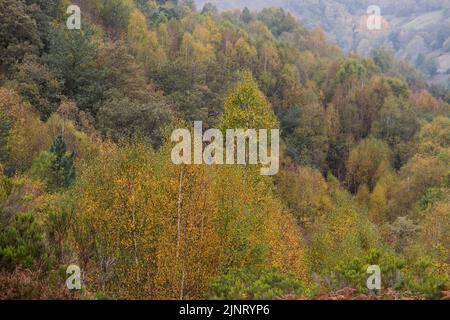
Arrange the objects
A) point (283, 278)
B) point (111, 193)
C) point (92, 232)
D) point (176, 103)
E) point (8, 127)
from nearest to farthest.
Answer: point (283, 278) < point (92, 232) < point (111, 193) < point (8, 127) < point (176, 103)

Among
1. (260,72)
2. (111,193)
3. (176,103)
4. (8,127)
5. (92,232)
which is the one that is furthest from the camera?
(260,72)

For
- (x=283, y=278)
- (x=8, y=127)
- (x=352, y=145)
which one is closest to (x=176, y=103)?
(x=8, y=127)

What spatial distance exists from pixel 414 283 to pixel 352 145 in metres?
73.1

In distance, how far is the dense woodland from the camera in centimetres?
1332

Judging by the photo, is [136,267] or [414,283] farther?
[136,267]

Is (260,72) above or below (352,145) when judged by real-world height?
above

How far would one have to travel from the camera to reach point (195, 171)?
17.1 m

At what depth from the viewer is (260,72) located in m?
91.8

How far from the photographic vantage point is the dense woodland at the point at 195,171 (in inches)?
524

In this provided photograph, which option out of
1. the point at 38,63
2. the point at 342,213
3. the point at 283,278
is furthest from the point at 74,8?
the point at 283,278
